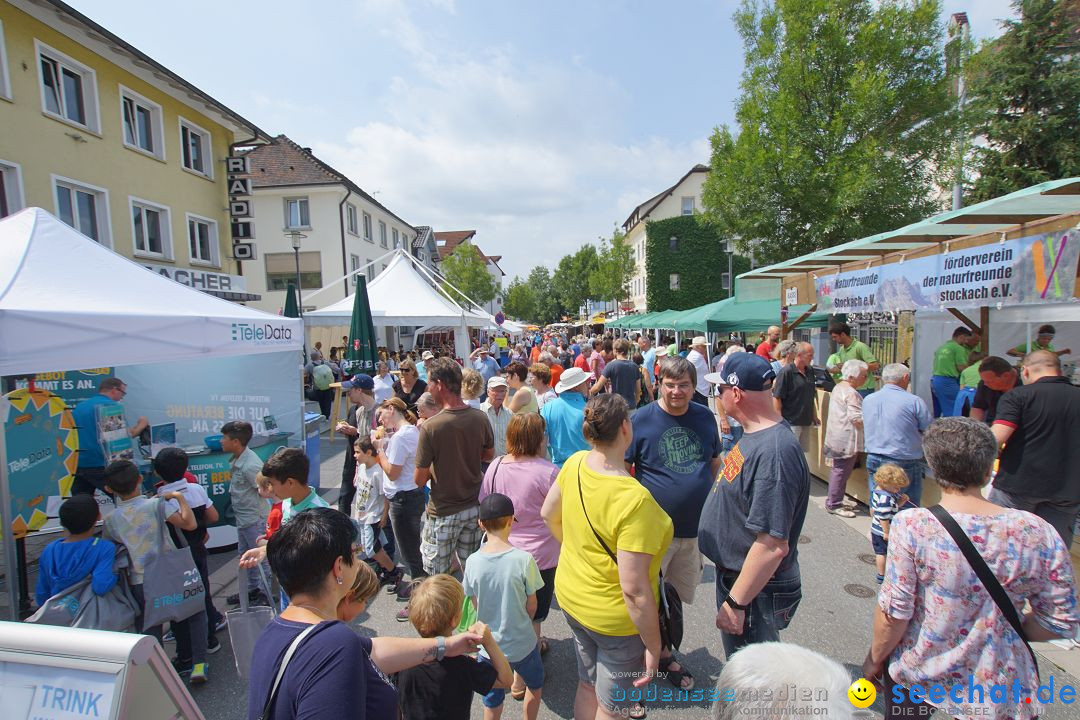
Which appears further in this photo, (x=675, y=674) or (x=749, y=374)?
(x=675, y=674)

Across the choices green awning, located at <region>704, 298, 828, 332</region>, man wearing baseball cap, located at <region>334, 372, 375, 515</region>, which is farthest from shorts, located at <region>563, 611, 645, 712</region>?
green awning, located at <region>704, 298, 828, 332</region>

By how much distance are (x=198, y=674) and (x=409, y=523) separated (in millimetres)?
1491

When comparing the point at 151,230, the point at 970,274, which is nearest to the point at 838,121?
the point at 970,274

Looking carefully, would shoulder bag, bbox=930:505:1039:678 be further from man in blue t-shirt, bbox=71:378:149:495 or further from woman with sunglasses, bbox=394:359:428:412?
man in blue t-shirt, bbox=71:378:149:495

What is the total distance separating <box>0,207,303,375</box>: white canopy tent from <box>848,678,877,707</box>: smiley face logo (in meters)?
4.36

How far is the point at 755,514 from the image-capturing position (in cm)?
202

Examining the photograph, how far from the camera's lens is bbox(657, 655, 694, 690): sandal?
2900 mm

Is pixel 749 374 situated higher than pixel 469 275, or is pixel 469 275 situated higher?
pixel 469 275

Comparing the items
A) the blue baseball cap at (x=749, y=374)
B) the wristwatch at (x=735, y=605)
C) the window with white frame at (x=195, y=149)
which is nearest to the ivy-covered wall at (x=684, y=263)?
the window with white frame at (x=195, y=149)

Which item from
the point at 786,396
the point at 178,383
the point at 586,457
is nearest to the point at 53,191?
the point at 178,383

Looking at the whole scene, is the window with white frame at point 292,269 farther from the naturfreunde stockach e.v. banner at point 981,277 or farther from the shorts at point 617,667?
the shorts at point 617,667

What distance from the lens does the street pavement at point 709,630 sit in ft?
9.49

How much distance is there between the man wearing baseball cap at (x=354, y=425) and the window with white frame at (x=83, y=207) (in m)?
9.44

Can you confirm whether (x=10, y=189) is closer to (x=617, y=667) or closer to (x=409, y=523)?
(x=409, y=523)
